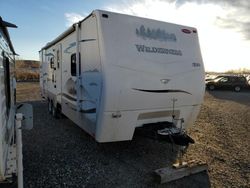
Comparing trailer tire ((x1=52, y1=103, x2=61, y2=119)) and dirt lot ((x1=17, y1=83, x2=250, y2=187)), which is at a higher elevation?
trailer tire ((x1=52, y1=103, x2=61, y2=119))

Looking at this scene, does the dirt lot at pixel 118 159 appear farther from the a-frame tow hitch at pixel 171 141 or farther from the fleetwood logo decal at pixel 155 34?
the fleetwood logo decal at pixel 155 34

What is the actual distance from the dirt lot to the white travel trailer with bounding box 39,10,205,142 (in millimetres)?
632

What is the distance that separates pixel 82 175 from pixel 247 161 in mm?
3554

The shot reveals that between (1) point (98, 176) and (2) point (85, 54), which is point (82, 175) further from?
(2) point (85, 54)

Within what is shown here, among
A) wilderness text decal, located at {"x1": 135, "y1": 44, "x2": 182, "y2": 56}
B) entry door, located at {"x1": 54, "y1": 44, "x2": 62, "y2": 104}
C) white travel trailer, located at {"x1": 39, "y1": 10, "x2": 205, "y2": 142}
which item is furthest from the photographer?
entry door, located at {"x1": 54, "y1": 44, "x2": 62, "y2": 104}

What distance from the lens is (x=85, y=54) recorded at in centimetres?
516

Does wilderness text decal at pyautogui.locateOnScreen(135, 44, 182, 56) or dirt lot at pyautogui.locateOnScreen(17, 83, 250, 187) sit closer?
dirt lot at pyautogui.locateOnScreen(17, 83, 250, 187)

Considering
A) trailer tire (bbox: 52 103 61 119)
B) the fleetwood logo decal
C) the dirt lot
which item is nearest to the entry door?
trailer tire (bbox: 52 103 61 119)

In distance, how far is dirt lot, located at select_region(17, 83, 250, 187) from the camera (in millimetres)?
4277

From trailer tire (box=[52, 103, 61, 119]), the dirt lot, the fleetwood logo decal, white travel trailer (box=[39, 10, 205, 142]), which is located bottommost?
the dirt lot

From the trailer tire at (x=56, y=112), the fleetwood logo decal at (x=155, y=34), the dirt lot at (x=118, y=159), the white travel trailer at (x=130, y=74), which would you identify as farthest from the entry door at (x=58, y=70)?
the fleetwood logo decal at (x=155, y=34)

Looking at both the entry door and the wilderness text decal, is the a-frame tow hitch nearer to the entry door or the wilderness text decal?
the wilderness text decal

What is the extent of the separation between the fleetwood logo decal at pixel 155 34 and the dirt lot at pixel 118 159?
2567mm

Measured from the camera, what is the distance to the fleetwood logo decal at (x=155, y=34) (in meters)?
4.89
